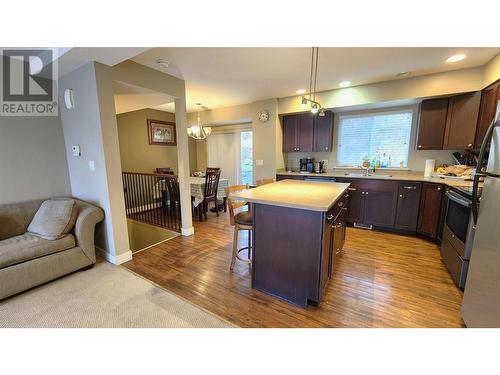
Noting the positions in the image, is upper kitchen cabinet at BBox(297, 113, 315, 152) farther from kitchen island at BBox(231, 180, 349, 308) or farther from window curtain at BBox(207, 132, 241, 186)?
kitchen island at BBox(231, 180, 349, 308)

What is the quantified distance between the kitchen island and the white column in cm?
163

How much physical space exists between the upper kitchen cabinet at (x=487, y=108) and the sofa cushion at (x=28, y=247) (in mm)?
5066

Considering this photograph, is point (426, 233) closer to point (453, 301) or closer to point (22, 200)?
point (453, 301)

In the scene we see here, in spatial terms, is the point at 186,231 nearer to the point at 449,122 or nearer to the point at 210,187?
the point at 210,187

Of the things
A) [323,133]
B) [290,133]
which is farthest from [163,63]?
[323,133]

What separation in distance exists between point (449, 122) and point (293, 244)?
3.26 metres

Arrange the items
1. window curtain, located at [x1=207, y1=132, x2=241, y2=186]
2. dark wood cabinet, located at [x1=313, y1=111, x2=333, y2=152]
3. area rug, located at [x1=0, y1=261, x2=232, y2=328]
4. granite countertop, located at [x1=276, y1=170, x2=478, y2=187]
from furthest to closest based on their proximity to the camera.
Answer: window curtain, located at [x1=207, y1=132, x2=241, y2=186]
dark wood cabinet, located at [x1=313, y1=111, x2=333, y2=152]
granite countertop, located at [x1=276, y1=170, x2=478, y2=187]
area rug, located at [x1=0, y1=261, x2=232, y2=328]

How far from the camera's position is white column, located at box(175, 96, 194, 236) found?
3072 mm

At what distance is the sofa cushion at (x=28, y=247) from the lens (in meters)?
1.82

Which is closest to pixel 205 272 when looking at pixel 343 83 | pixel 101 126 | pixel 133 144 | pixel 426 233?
pixel 101 126

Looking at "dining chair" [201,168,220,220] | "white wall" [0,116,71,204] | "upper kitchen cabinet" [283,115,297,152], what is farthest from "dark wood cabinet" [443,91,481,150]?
"white wall" [0,116,71,204]

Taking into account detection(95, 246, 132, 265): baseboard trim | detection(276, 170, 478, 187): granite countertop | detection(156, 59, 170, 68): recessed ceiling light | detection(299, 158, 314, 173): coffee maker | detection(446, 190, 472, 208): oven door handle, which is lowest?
detection(95, 246, 132, 265): baseboard trim

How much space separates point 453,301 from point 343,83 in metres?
3.16

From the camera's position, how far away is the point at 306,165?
4406 millimetres
